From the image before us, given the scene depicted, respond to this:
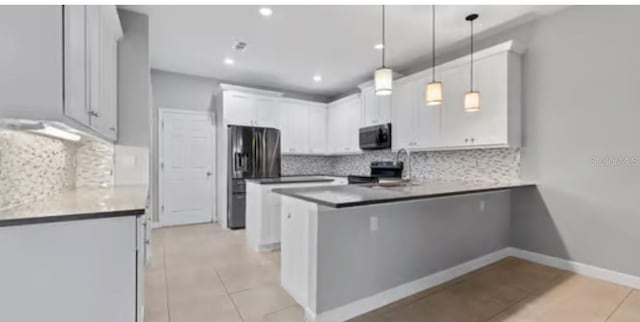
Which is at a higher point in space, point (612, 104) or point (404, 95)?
point (404, 95)

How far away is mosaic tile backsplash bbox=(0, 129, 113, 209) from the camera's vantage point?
4.99 ft

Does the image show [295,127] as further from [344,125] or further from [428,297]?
[428,297]

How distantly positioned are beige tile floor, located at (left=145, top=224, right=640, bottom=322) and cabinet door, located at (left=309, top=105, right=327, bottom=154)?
9.61 ft

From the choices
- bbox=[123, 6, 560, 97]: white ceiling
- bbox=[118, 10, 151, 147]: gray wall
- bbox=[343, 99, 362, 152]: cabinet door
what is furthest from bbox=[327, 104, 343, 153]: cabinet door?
bbox=[118, 10, 151, 147]: gray wall

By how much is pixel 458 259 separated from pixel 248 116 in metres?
3.83

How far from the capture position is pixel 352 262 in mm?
2127

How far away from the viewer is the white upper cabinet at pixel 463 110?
3.08m

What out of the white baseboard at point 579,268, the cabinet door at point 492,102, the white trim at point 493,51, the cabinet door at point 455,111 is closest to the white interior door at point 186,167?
the cabinet door at point 455,111

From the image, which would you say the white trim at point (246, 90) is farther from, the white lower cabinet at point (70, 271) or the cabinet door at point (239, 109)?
the white lower cabinet at point (70, 271)

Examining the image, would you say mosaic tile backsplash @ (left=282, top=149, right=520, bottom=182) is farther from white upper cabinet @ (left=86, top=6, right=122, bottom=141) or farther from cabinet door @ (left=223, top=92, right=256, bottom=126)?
white upper cabinet @ (left=86, top=6, right=122, bottom=141)

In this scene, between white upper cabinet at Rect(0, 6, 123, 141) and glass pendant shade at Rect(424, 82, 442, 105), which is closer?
white upper cabinet at Rect(0, 6, 123, 141)

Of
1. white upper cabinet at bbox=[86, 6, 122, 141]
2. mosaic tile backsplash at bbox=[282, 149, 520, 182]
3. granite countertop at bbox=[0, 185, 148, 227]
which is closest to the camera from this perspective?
granite countertop at bbox=[0, 185, 148, 227]

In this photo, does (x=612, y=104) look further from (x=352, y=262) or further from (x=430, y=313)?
(x=352, y=262)

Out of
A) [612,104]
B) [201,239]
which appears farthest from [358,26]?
[201,239]
